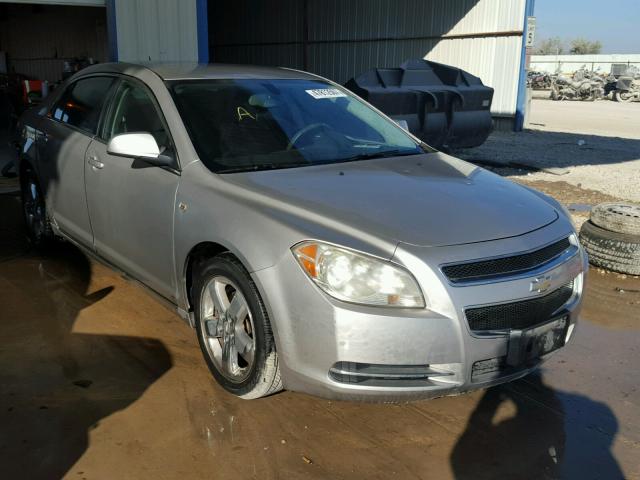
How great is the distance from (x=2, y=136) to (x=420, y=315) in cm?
1283

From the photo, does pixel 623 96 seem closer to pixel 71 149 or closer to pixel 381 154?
pixel 381 154

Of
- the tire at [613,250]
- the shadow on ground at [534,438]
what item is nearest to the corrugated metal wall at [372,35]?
the tire at [613,250]

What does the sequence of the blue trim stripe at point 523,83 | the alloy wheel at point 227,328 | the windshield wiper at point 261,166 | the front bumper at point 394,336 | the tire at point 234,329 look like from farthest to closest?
1. the blue trim stripe at point 523,83
2. the windshield wiper at point 261,166
3. the alloy wheel at point 227,328
4. the tire at point 234,329
5. the front bumper at point 394,336

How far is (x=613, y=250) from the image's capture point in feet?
17.7

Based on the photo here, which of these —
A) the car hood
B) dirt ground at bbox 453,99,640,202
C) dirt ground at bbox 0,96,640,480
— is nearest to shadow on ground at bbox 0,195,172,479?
dirt ground at bbox 0,96,640,480

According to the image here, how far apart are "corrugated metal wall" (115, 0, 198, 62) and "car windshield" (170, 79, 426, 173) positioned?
538cm

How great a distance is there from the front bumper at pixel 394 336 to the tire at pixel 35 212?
3169mm

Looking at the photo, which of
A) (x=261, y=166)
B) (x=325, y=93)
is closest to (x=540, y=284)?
(x=261, y=166)

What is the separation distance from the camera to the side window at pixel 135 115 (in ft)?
12.6

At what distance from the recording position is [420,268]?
8.77 ft

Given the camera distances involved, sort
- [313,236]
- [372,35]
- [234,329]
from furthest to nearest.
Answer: [372,35] < [234,329] < [313,236]

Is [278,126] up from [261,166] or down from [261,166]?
up

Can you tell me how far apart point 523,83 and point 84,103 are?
14585 millimetres

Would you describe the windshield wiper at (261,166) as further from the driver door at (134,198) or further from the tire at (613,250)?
the tire at (613,250)
